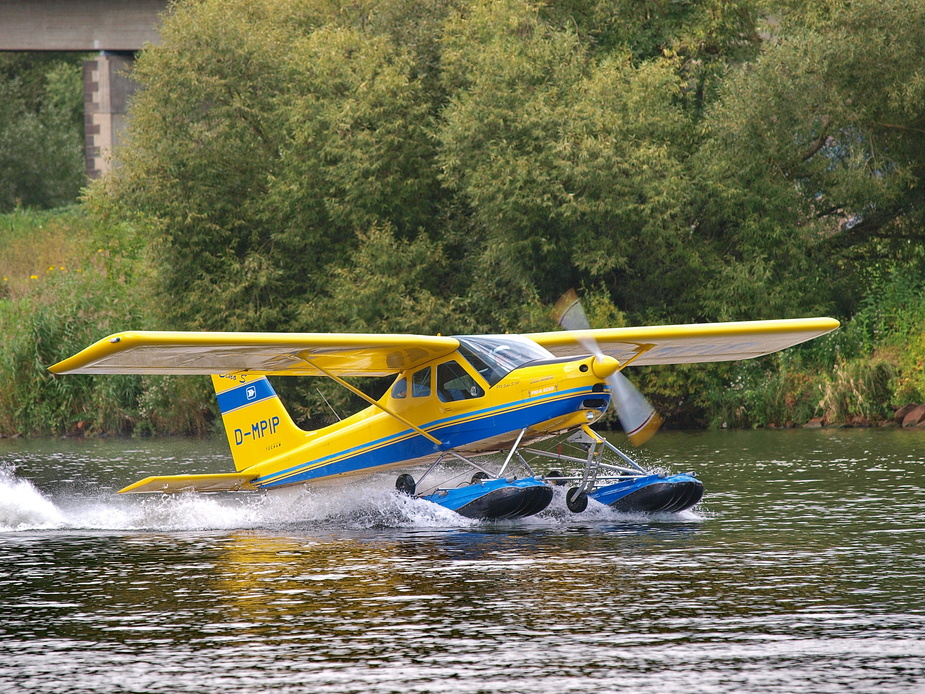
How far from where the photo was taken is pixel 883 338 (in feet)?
86.6

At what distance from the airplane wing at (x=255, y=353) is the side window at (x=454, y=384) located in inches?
7.6

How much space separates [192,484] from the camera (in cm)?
1446

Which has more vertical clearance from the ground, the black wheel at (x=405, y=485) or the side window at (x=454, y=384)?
the side window at (x=454, y=384)

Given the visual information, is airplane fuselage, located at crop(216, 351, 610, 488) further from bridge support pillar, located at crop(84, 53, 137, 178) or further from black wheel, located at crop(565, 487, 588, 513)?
bridge support pillar, located at crop(84, 53, 137, 178)

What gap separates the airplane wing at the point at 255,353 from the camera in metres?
12.2

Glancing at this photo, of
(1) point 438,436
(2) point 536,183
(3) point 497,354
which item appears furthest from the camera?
(2) point 536,183

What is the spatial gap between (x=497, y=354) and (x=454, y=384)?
64 centimetres

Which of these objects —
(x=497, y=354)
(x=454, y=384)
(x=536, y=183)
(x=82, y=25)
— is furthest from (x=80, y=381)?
(x=497, y=354)

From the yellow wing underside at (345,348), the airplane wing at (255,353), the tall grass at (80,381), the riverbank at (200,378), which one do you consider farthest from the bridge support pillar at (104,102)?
the airplane wing at (255,353)

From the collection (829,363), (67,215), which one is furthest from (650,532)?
(67,215)

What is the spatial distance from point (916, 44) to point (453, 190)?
36.8 feet

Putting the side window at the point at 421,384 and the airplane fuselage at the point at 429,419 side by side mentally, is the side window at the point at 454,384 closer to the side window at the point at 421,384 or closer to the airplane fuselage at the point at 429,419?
the airplane fuselage at the point at 429,419

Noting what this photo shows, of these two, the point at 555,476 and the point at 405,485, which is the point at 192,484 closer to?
the point at 405,485

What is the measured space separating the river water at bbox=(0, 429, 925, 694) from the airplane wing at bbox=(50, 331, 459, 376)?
65.5 inches
